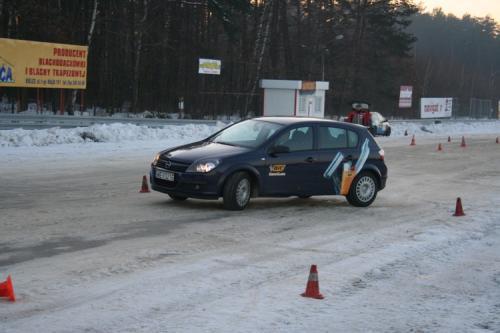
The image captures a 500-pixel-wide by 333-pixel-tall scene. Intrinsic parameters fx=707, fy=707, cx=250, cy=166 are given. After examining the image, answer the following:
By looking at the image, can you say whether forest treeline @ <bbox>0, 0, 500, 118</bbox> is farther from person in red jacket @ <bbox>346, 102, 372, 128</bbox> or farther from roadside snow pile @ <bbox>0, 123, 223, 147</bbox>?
person in red jacket @ <bbox>346, 102, 372, 128</bbox>

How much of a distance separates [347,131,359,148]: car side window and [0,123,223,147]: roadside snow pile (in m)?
12.2

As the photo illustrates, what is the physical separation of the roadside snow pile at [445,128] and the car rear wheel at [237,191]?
33.1 metres

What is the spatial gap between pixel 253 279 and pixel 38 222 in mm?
3820

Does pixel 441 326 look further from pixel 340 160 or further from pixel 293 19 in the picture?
pixel 293 19

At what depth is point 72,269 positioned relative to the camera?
7.17m

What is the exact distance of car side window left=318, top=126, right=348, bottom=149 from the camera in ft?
40.3

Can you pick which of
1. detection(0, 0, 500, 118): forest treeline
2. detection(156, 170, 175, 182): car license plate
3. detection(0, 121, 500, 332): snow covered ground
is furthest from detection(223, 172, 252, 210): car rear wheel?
detection(0, 0, 500, 118): forest treeline

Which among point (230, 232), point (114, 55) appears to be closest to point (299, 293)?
point (230, 232)

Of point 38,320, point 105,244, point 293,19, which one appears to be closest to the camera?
point 38,320

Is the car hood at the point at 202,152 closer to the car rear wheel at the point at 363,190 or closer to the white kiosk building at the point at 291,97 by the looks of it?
the car rear wheel at the point at 363,190

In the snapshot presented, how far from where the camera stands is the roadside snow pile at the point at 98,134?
71.1 ft

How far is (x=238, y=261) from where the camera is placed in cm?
789

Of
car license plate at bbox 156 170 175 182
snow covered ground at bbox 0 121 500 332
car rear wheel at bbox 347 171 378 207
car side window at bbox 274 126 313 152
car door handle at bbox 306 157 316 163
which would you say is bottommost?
snow covered ground at bbox 0 121 500 332

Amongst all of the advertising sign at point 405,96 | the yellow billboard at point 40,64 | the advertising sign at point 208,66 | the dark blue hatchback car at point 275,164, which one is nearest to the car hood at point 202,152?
the dark blue hatchback car at point 275,164
